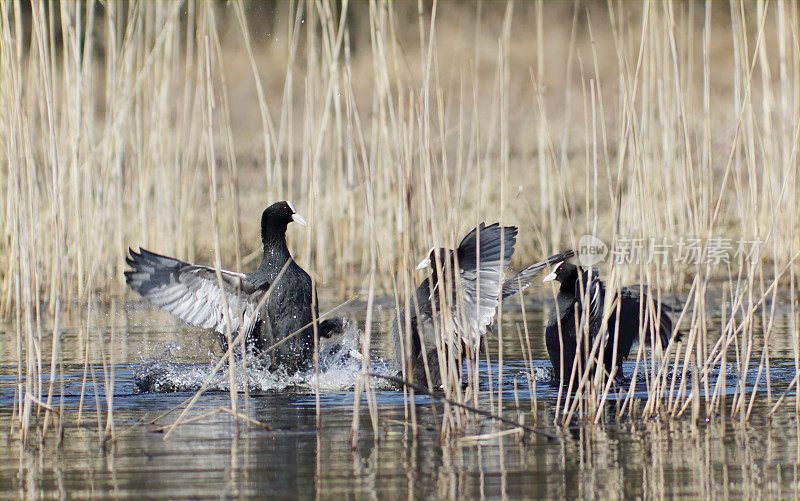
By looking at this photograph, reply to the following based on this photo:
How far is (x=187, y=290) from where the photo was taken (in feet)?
20.0

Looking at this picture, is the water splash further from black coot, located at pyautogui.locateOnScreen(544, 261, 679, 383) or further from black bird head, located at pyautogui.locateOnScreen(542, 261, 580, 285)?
black bird head, located at pyautogui.locateOnScreen(542, 261, 580, 285)

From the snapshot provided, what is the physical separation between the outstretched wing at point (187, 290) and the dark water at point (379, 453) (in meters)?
0.58

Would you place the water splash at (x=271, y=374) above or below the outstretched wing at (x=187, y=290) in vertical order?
below

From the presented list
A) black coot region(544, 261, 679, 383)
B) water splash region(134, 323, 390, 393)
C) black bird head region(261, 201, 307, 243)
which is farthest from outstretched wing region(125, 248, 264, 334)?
black coot region(544, 261, 679, 383)

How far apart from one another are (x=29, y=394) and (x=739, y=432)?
2.70m

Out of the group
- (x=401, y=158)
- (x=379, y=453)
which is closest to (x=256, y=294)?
(x=401, y=158)

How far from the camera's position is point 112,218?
8.74 metres

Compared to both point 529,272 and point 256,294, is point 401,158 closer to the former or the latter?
point 529,272

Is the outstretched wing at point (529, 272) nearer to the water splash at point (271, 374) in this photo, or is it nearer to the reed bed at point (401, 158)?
the reed bed at point (401, 158)

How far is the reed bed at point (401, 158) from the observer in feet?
13.8

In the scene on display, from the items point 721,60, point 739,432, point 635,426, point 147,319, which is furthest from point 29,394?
point 721,60

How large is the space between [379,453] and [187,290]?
2555 mm

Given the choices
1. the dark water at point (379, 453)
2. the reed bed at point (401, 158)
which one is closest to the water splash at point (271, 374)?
the dark water at point (379, 453)

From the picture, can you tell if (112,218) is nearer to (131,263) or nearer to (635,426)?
(131,263)
